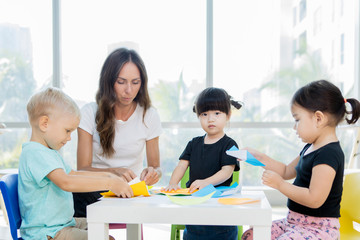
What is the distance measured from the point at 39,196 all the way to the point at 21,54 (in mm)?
2964

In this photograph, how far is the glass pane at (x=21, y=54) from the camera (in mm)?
4047

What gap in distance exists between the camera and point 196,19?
4035 millimetres

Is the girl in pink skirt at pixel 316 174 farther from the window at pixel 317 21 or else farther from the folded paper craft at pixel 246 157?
the window at pixel 317 21

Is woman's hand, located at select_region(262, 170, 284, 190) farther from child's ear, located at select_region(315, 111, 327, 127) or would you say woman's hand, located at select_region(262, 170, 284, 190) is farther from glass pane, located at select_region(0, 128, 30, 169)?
glass pane, located at select_region(0, 128, 30, 169)

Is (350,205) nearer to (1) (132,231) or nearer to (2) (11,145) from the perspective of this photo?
(1) (132,231)

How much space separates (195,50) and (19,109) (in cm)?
180

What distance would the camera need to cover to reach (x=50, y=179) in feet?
4.75

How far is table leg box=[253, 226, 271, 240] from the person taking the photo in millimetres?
1165

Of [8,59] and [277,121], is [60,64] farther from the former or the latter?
[277,121]

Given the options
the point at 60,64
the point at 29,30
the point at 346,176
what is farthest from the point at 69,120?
the point at 29,30

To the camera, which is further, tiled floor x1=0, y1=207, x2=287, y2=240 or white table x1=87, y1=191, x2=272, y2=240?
tiled floor x1=0, y1=207, x2=287, y2=240

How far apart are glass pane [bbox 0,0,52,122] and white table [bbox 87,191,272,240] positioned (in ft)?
10.1

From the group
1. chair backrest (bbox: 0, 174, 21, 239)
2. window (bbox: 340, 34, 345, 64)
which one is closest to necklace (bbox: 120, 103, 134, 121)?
chair backrest (bbox: 0, 174, 21, 239)

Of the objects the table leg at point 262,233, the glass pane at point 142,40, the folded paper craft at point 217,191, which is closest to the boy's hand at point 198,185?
the folded paper craft at point 217,191
